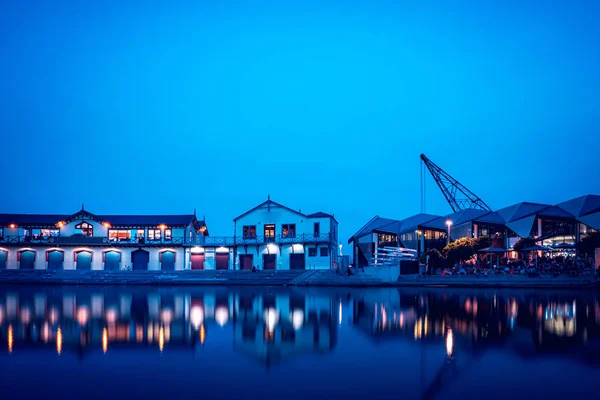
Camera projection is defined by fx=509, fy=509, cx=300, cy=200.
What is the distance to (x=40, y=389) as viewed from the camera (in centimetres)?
823

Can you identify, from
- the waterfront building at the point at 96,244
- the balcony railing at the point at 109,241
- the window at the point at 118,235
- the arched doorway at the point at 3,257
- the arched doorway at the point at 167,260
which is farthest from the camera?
the window at the point at 118,235

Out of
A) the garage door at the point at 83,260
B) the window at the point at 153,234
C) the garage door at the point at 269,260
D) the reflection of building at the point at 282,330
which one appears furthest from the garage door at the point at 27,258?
the reflection of building at the point at 282,330

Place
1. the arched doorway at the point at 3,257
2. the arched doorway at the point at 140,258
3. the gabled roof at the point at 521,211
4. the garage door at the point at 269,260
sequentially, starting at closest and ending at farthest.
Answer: the gabled roof at the point at 521,211 → the garage door at the point at 269,260 → the arched doorway at the point at 140,258 → the arched doorway at the point at 3,257

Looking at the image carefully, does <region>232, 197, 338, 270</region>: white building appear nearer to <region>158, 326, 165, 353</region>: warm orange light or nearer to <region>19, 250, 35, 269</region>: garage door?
<region>19, 250, 35, 269</region>: garage door

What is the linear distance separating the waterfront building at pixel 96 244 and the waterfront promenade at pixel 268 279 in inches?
159

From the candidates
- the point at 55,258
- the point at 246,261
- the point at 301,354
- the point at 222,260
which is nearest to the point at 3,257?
the point at 55,258

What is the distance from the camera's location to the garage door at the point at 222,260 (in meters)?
→ 52.8

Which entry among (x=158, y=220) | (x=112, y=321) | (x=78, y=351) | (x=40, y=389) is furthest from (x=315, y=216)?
(x=40, y=389)

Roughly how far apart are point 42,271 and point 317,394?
48.7 metres

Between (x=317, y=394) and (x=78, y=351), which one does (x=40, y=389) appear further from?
(x=317, y=394)

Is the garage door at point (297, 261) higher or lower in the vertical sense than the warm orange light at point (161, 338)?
lower

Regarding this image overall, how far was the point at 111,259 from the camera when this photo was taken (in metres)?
53.2

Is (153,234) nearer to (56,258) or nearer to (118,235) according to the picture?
(118,235)

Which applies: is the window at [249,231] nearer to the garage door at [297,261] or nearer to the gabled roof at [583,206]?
the garage door at [297,261]
